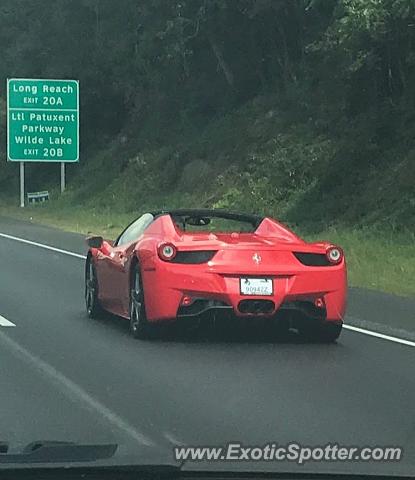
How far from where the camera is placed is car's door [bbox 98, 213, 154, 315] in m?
12.8

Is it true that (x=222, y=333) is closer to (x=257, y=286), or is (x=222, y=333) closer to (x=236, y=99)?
(x=257, y=286)

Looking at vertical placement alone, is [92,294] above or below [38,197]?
above

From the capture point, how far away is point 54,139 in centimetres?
4428

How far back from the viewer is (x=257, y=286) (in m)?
11.8

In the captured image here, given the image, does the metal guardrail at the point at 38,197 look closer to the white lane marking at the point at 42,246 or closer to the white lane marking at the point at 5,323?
the white lane marking at the point at 42,246

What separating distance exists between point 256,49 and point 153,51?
13.1ft

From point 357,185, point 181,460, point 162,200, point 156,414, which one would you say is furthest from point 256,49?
point 181,460

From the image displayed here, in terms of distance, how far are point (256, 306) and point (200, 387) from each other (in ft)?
7.41

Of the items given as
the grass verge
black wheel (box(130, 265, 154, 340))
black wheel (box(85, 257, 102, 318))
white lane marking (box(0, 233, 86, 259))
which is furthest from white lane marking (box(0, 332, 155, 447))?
white lane marking (box(0, 233, 86, 259))

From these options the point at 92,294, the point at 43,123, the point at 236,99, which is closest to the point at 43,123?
the point at 43,123

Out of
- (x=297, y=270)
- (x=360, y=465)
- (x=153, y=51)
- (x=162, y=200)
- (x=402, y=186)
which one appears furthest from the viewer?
(x=153, y=51)

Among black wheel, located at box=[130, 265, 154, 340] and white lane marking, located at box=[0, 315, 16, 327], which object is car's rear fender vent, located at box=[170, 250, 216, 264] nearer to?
black wheel, located at box=[130, 265, 154, 340]

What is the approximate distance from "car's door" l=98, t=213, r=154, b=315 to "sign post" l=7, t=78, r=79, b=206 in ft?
101

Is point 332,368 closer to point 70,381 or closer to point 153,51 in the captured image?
point 70,381
